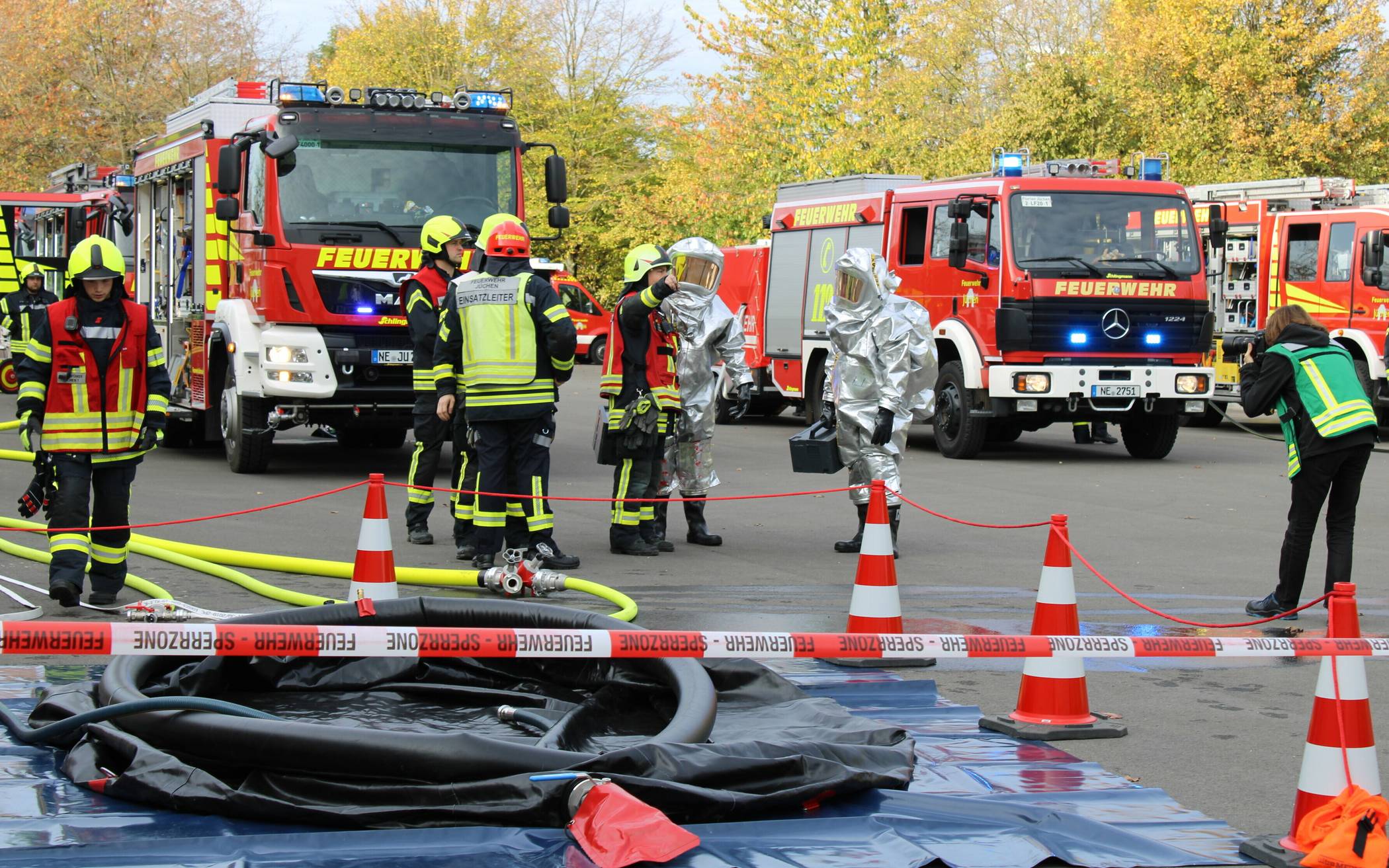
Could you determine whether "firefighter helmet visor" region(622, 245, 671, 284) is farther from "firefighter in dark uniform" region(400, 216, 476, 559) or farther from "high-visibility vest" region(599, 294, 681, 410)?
"firefighter in dark uniform" region(400, 216, 476, 559)

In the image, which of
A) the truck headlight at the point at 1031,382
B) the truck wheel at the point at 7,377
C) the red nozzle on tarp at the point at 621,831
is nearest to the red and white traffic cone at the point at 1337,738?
the red nozzle on tarp at the point at 621,831

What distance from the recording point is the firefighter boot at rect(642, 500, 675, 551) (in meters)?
10.1

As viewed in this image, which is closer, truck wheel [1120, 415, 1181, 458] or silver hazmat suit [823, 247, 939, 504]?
silver hazmat suit [823, 247, 939, 504]

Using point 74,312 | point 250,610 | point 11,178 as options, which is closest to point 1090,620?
point 250,610

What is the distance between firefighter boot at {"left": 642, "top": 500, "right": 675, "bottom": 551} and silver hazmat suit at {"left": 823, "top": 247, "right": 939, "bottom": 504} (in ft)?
4.31

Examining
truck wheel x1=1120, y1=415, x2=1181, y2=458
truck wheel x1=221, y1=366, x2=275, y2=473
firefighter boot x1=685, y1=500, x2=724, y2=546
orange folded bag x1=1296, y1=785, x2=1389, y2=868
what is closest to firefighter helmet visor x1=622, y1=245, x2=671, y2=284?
firefighter boot x1=685, y1=500, x2=724, y2=546

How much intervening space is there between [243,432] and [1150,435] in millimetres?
9636

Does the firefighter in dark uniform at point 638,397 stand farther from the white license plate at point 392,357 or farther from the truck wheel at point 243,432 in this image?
the truck wheel at point 243,432

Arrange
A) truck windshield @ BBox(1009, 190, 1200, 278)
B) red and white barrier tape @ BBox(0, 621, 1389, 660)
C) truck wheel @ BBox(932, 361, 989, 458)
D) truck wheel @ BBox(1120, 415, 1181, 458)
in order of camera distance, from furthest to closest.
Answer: truck wheel @ BBox(1120, 415, 1181, 458) < truck wheel @ BBox(932, 361, 989, 458) < truck windshield @ BBox(1009, 190, 1200, 278) < red and white barrier tape @ BBox(0, 621, 1389, 660)

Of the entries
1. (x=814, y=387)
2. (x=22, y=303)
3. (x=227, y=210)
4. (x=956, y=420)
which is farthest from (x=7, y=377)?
(x=956, y=420)

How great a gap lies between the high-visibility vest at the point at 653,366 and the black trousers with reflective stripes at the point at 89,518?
3.09 metres

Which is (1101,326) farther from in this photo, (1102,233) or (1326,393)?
(1326,393)

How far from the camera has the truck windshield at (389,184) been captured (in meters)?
12.8

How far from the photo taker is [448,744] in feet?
14.4
